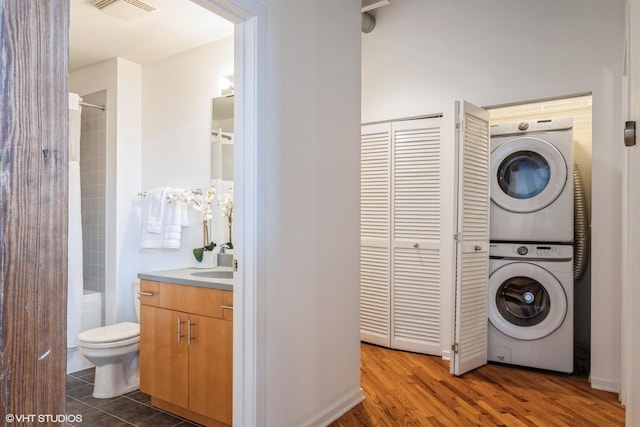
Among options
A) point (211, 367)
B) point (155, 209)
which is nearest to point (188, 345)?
point (211, 367)

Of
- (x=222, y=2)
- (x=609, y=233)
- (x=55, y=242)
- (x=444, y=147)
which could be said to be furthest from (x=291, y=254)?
(x=609, y=233)

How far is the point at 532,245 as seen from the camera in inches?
127

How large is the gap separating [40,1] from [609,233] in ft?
10.6

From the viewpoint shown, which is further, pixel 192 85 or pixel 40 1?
pixel 192 85

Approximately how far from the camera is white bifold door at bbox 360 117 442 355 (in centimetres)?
345

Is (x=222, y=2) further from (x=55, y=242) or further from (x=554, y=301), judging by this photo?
(x=554, y=301)

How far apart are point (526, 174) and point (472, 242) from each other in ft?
2.40

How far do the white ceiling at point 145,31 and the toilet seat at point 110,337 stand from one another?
2.07 metres

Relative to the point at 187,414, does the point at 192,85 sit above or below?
above

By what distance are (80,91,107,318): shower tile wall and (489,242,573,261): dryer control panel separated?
326 centimetres

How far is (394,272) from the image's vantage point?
11.7 feet

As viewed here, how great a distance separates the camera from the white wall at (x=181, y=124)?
3197 millimetres

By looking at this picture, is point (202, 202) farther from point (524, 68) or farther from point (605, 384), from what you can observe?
point (605, 384)

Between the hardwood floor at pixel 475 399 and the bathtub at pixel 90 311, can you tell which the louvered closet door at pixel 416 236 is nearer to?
the hardwood floor at pixel 475 399
